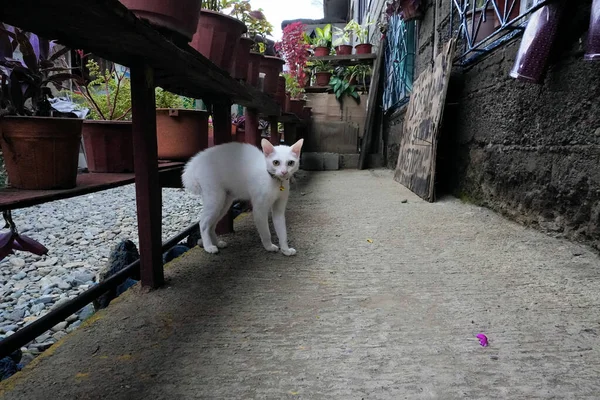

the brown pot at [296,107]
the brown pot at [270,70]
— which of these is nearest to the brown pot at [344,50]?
the brown pot at [296,107]

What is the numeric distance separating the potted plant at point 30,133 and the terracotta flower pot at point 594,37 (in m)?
1.89

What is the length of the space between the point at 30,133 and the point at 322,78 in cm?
736

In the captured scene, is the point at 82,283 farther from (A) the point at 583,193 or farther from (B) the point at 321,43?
(B) the point at 321,43

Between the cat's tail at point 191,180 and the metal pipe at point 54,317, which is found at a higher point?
the cat's tail at point 191,180

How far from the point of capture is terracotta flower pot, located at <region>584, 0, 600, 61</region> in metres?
1.46

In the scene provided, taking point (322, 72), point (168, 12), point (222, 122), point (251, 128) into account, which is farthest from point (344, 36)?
point (168, 12)

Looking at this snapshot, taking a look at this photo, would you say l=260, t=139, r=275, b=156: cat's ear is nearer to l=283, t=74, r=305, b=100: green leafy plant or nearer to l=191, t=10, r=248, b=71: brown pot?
l=191, t=10, r=248, b=71: brown pot

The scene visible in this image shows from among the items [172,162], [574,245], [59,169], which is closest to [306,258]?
[172,162]

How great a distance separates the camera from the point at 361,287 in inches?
63.3

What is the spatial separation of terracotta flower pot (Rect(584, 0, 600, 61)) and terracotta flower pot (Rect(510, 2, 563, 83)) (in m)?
0.31

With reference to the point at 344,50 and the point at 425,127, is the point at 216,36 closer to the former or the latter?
the point at 425,127

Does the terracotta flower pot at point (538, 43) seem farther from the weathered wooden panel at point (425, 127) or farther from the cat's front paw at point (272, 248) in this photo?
the cat's front paw at point (272, 248)

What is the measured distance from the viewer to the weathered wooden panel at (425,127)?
3.21 metres

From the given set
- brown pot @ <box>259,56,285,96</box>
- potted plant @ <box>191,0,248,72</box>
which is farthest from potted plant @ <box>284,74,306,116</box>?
potted plant @ <box>191,0,248,72</box>
